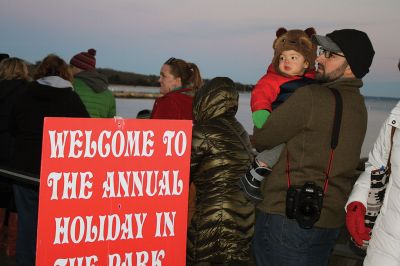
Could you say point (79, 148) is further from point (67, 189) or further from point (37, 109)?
point (37, 109)

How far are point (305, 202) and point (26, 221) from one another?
8.71ft

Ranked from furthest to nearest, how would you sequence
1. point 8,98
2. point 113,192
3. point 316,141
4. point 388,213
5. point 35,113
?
1. point 8,98
2. point 35,113
3. point 113,192
4. point 316,141
5. point 388,213

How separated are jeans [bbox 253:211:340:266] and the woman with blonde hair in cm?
226

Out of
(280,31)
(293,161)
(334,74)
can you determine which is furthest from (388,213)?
(280,31)

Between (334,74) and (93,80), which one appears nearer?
(334,74)

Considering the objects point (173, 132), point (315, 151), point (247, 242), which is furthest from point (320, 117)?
point (247, 242)

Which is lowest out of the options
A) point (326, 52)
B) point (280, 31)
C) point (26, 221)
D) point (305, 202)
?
point (26, 221)

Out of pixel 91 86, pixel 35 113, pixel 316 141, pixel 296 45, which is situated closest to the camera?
pixel 316 141

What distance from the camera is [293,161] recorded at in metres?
2.83

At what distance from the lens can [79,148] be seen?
302 cm

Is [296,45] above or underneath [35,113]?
above

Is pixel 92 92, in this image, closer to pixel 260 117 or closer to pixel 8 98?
pixel 8 98

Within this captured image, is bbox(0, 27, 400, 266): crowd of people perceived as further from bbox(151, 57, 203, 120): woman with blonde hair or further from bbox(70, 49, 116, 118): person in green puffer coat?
bbox(70, 49, 116, 118): person in green puffer coat

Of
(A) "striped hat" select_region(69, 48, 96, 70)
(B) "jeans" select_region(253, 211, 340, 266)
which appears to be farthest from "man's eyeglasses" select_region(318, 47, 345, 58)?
(A) "striped hat" select_region(69, 48, 96, 70)
